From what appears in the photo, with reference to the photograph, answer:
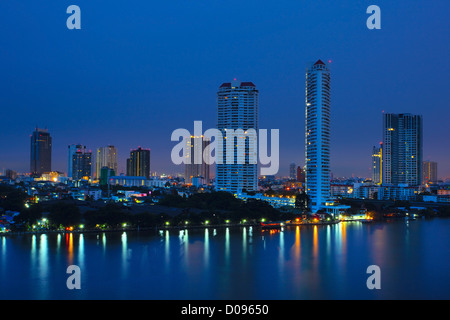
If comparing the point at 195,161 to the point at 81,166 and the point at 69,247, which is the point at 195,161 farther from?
the point at 69,247

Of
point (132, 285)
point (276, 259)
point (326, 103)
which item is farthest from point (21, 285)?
point (326, 103)

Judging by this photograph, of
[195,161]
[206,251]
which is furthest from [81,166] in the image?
[206,251]

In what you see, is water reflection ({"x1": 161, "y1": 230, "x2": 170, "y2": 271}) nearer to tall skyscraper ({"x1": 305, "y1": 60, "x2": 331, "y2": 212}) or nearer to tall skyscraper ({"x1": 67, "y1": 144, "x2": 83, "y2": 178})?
tall skyscraper ({"x1": 305, "y1": 60, "x2": 331, "y2": 212})

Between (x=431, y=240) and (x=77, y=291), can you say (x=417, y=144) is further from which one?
(x=77, y=291)

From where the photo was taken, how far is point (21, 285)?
525cm

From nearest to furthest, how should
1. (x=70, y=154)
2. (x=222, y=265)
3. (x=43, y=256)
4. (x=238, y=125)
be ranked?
(x=222, y=265)
(x=43, y=256)
(x=238, y=125)
(x=70, y=154)

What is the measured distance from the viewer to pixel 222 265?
6445 mm

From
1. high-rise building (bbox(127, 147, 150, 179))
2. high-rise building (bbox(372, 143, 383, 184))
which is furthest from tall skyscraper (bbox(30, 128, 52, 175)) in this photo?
high-rise building (bbox(372, 143, 383, 184))

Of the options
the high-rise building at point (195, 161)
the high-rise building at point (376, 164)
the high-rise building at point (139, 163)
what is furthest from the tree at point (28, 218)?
the high-rise building at point (139, 163)

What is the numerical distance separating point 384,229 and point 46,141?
38925mm

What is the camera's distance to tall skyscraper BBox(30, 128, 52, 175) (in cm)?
4103

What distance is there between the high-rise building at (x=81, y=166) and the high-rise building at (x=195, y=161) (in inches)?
363

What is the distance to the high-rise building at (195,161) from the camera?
1212 inches

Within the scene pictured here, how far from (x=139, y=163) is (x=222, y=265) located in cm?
3246
